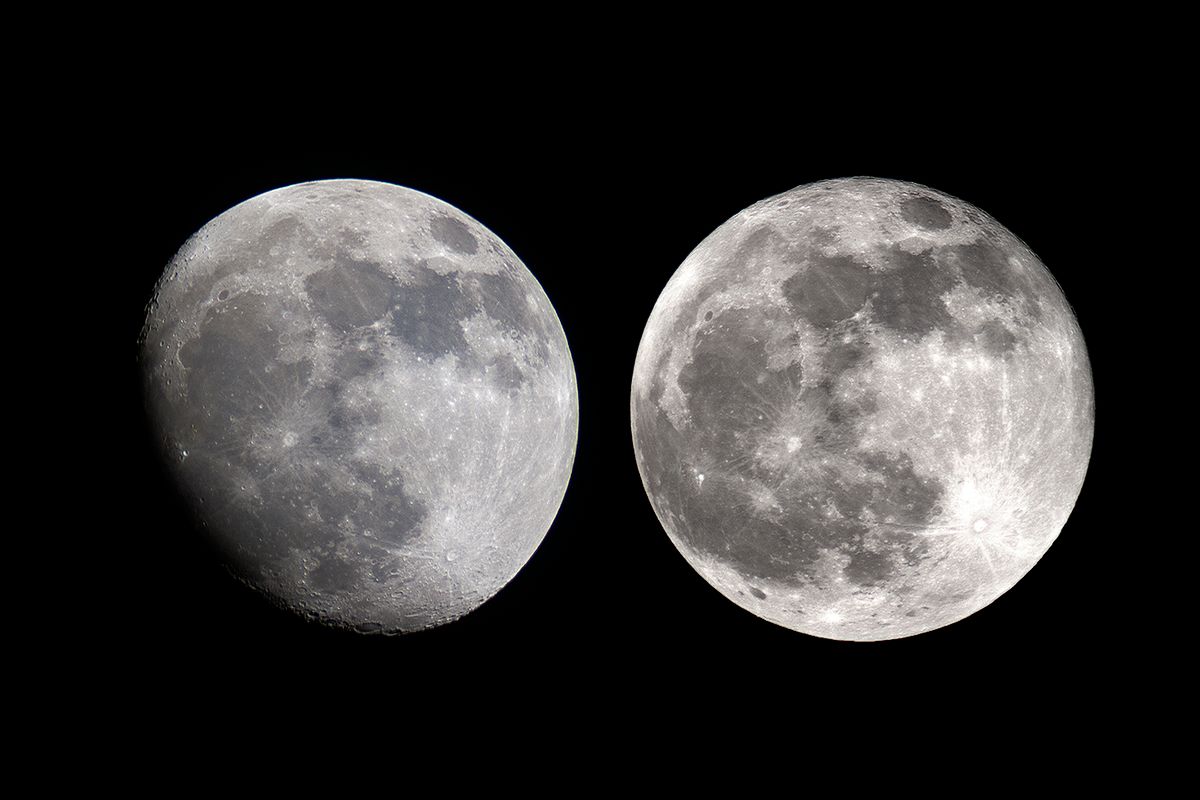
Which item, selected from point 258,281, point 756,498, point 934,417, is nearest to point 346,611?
point 258,281

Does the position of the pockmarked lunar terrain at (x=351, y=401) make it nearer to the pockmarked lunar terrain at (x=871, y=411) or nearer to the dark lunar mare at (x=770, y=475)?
the dark lunar mare at (x=770, y=475)

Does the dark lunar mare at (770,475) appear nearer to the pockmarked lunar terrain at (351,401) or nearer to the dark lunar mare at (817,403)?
the dark lunar mare at (817,403)

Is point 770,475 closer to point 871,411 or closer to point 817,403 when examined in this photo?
point 817,403

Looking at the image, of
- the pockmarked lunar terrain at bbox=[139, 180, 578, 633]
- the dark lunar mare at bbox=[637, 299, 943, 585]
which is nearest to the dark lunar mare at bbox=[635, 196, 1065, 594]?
the dark lunar mare at bbox=[637, 299, 943, 585]

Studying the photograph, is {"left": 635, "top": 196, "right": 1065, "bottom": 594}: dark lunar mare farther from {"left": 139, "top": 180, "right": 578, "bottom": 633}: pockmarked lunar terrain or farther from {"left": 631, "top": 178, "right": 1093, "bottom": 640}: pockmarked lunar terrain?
{"left": 139, "top": 180, "right": 578, "bottom": 633}: pockmarked lunar terrain

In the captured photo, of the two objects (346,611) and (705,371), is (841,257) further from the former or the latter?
(346,611)

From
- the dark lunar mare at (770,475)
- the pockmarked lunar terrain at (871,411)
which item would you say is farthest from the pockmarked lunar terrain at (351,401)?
the pockmarked lunar terrain at (871,411)
